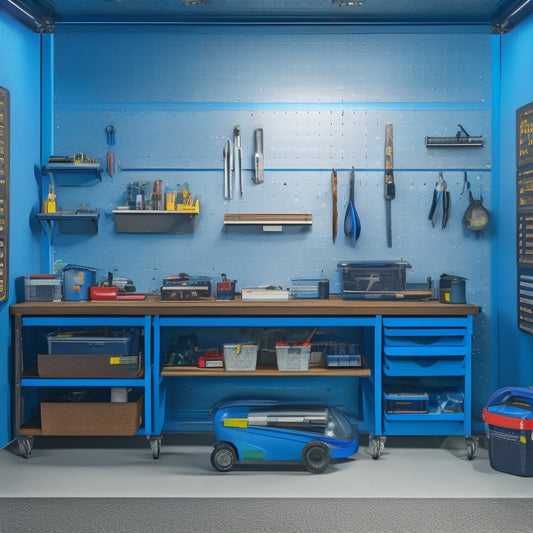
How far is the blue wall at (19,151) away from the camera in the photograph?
3828 mm

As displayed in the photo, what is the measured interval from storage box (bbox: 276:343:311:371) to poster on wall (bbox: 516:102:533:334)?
1344mm

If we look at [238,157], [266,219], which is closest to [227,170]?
[238,157]

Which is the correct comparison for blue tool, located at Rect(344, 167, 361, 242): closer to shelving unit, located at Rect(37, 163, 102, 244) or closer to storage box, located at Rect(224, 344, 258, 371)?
storage box, located at Rect(224, 344, 258, 371)

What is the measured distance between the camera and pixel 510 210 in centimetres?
408

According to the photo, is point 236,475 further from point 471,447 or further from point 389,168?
point 389,168

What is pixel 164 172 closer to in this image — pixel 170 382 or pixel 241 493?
pixel 170 382

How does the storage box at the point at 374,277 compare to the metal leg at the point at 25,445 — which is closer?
the metal leg at the point at 25,445

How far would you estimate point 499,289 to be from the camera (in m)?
4.29

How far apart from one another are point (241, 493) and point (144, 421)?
0.89m

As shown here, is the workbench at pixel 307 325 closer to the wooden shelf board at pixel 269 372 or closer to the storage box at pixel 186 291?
the wooden shelf board at pixel 269 372

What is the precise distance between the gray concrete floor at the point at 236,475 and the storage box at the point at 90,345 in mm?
644

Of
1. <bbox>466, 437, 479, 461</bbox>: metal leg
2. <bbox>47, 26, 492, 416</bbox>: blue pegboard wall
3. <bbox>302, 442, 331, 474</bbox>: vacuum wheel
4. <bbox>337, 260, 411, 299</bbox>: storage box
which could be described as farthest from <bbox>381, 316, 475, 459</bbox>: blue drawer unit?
<bbox>47, 26, 492, 416</bbox>: blue pegboard wall

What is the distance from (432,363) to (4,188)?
2.80 m

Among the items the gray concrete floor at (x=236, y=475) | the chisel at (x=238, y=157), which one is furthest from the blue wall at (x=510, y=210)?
the chisel at (x=238, y=157)
